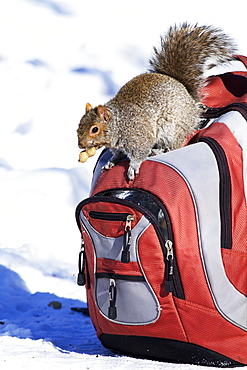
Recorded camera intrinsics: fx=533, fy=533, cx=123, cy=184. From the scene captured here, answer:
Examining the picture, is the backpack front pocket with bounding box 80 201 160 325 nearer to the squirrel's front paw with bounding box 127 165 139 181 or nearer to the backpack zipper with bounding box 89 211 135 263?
the backpack zipper with bounding box 89 211 135 263

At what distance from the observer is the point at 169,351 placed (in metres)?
1.71

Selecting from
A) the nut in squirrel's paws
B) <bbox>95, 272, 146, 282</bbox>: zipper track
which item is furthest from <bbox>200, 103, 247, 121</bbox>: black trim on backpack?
<bbox>95, 272, 146, 282</bbox>: zipper track

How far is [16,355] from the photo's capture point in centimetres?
176

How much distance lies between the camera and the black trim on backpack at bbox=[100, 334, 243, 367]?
167cm

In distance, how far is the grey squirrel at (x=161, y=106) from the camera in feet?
6.46

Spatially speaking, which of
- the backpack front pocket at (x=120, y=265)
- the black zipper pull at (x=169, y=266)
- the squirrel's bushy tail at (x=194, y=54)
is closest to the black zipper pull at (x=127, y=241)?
the backpack front pocket at (x=120, y=265)

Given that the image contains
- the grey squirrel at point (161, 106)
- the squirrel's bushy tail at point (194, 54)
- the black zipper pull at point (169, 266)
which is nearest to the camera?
the black zipper pull at point (169, 266)

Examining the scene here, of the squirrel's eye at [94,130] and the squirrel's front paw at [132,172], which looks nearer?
the squirrel's front paw at [132,172]

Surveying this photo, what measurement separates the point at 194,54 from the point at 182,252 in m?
0.91

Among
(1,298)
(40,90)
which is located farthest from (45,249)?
(40,90)

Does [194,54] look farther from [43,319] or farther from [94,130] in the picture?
[43,319]

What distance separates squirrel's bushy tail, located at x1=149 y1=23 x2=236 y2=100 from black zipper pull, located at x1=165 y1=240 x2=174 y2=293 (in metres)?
0.78

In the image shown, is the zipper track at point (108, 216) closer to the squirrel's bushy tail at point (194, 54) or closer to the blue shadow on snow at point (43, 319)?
the blue shadow on snow at point (43, 319)

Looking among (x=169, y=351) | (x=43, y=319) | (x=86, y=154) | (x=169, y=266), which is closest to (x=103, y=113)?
(x=86, y=154)
